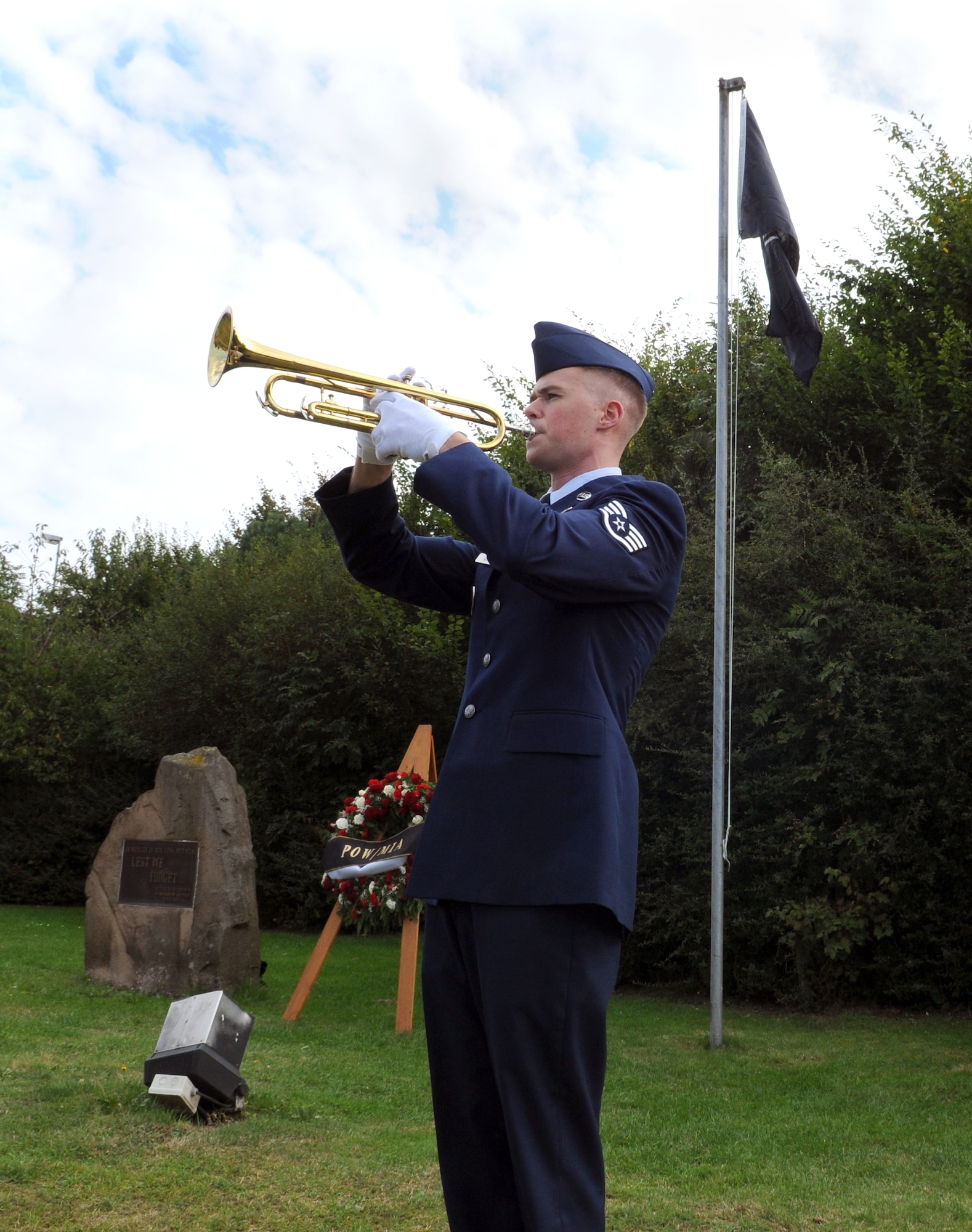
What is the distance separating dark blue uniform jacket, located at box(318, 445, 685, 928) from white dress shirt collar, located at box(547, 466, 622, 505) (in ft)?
0.08

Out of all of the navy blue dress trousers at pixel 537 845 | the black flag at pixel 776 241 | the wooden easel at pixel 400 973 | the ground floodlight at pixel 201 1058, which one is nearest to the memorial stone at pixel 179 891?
the wooden easel at pixel 400 973

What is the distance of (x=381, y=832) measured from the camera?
7.52 metres

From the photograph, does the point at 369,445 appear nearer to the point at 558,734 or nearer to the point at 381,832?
the point at 558,734

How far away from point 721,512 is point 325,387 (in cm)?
414

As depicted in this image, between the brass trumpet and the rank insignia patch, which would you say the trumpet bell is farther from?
the rank insignia patch

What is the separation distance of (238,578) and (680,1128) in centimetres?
1006

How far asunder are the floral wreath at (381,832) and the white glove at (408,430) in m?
4.92

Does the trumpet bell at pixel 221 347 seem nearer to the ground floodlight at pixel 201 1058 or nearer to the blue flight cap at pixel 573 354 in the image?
the blue flight cap at pixel 573 354

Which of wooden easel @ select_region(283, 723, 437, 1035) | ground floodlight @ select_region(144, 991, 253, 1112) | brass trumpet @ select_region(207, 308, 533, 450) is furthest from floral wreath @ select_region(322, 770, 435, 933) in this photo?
brass trumpet @ select_region(207, 308, 533, 450)

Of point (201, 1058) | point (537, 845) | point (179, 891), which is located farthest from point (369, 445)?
point (179, 891)

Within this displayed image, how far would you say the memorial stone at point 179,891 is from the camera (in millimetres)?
7480

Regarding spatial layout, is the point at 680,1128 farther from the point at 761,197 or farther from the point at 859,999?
the point at 761,197

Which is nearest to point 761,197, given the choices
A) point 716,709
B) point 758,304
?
point 716,709

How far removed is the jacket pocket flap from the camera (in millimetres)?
1896
